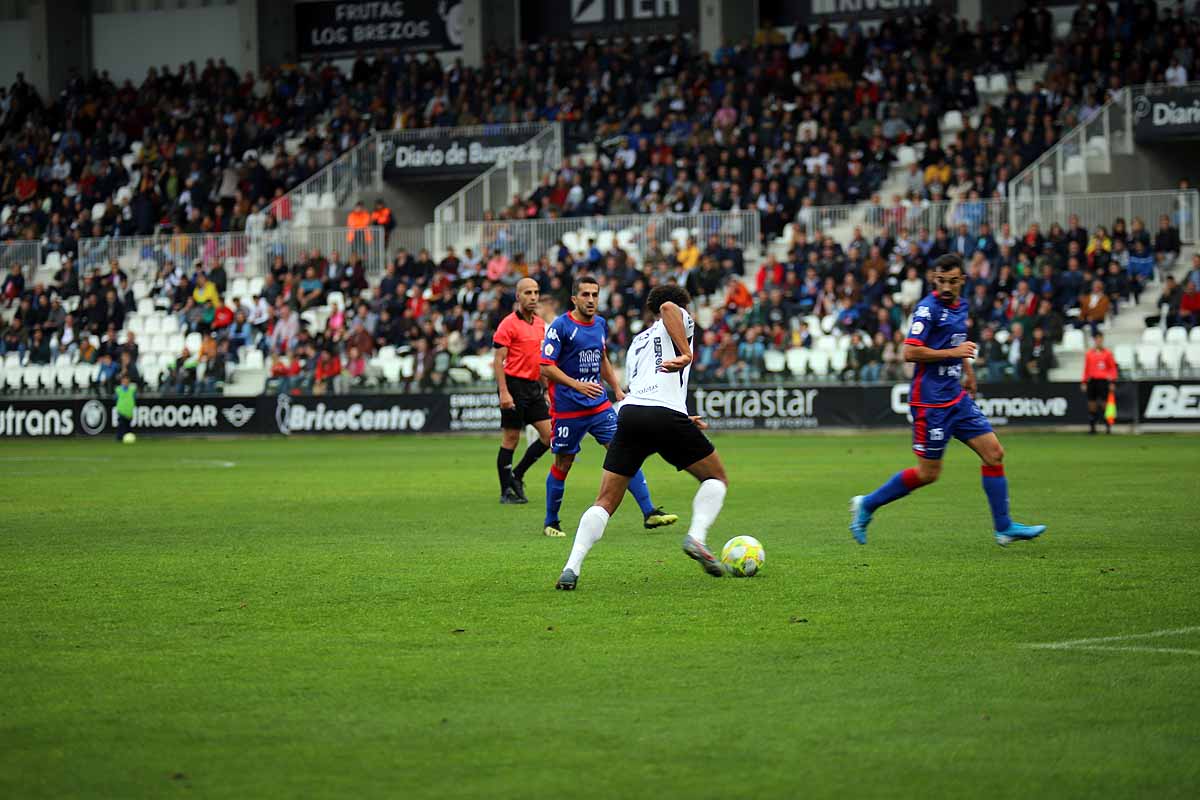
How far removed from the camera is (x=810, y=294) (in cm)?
3506

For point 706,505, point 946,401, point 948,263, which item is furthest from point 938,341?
point 706,505

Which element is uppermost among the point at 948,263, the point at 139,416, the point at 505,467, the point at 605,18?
the point at 605,18

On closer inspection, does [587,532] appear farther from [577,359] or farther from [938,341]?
[577,359]

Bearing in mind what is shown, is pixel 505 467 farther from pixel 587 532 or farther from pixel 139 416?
pixel 139 416

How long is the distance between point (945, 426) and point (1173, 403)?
1972 centimetres

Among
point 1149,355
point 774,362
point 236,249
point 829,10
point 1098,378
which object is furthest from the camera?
point 829,10

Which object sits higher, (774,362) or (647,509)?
(774,362)

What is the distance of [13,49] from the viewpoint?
57344 millimetres

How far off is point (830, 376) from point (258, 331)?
15552 millimetres

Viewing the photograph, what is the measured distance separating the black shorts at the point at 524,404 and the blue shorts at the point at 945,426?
542 centimetres

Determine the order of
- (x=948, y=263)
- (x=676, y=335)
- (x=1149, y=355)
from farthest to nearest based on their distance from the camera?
(x=1149, y=355) → (x=948, y=263) → (x=676, y=335)

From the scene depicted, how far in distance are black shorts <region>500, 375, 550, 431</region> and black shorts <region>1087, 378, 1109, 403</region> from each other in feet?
53.9

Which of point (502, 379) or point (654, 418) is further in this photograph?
point (502, 379)

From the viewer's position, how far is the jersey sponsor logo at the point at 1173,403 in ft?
97.9
